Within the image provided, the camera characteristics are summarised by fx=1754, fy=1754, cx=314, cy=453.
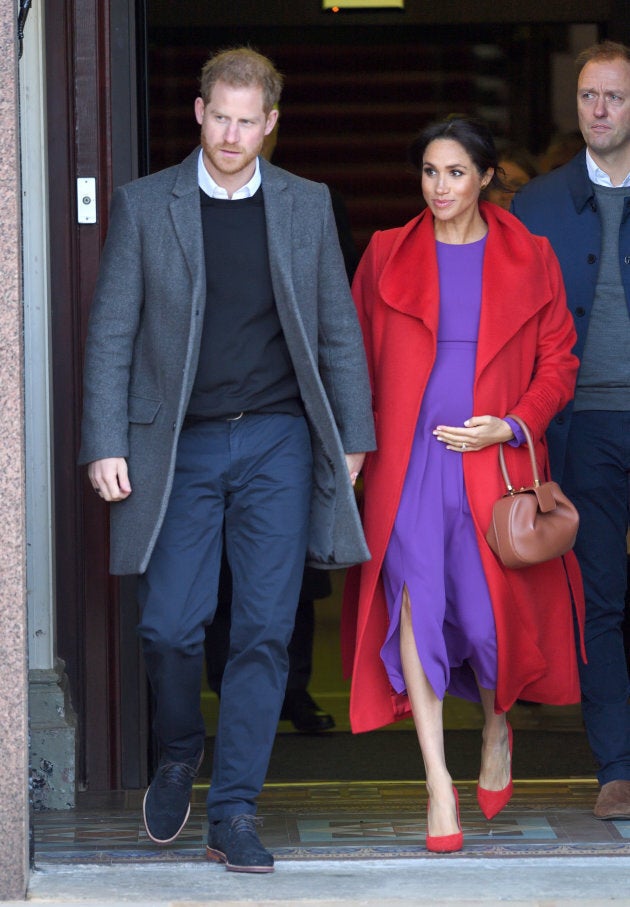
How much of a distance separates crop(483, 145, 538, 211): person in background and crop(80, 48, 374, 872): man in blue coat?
82cm

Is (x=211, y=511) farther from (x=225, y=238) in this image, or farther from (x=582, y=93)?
(x=582, y=93)

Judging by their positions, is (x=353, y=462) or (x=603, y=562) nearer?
(x=353, y=462)

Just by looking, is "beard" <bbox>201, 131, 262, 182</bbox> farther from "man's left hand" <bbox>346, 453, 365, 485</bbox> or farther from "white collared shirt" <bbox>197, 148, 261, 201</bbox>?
"man's left hand" <bbox>346, 453, 365, 485</bbox>

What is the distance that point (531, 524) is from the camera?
13.8 feet

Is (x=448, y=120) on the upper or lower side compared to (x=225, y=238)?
upper

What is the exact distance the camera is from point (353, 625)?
4.56 m

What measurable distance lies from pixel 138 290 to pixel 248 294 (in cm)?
26

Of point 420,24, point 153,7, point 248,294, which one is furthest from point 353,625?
point 420,24

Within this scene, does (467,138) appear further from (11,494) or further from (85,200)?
(11,494)

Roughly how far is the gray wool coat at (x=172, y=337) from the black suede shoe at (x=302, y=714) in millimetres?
2034

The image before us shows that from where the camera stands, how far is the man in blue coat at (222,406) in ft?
13.3

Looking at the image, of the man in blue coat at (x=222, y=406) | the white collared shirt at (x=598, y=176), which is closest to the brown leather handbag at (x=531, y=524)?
the man in blue coat at (x=222, y=406)

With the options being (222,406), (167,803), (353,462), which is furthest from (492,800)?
(222,406)

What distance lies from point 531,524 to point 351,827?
97cm
